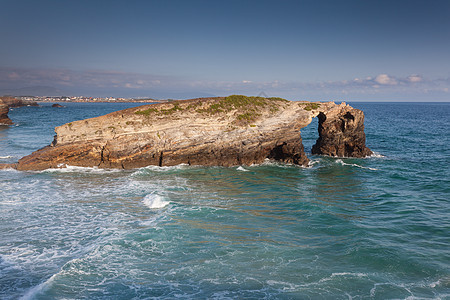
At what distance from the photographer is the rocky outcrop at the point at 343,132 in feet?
103

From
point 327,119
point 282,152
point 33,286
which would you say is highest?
point 327,119

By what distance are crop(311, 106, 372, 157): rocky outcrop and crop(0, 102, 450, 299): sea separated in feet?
26.6

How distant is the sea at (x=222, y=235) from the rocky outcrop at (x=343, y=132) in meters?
8.11

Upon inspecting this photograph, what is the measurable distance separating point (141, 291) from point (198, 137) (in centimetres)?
1816

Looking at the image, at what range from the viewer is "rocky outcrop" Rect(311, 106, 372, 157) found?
31.5 m

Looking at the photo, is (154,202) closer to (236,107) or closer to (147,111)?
(147,111)

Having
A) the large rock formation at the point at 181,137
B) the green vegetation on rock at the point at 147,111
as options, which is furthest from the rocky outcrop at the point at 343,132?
the green vegetation on rock at the point at 147,111

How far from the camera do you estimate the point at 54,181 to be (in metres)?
21.6

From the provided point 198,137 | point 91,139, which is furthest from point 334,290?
point 91,139

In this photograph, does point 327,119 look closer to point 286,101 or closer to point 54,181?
point 286,101

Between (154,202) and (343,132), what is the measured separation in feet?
74.6

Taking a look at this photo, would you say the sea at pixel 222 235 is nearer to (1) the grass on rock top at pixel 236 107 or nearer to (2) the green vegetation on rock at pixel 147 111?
(2) the green vegetation on rock at pixel 147 111

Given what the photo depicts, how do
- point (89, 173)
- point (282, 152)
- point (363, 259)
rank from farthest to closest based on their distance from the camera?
point (282, 152) → point (89, 173) → point (363, 259)

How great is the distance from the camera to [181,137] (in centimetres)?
2659
